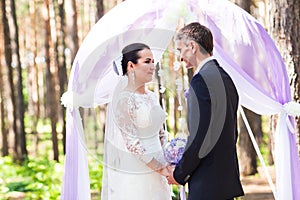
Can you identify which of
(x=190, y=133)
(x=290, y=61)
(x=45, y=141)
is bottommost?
(x=45, y=141)

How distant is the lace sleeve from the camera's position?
15.6ft

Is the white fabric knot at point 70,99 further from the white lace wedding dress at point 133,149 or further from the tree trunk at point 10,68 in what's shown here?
the tree trunk at point 10,68

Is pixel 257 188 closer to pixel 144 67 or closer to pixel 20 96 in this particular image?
pixel 144 67

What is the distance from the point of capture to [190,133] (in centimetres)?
388

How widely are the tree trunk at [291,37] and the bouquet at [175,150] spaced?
2308 mm

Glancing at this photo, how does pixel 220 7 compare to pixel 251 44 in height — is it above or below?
above

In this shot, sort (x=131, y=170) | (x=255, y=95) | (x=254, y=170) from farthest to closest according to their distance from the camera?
1. (x=254, y=170)
2. (x=255, y=95)
3. (x=131, y=170)

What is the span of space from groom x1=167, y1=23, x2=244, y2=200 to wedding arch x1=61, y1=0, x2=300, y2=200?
150 centimetres

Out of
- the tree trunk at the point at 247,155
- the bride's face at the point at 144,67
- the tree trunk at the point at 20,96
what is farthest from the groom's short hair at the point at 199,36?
the tree trunk at the point at 20,96

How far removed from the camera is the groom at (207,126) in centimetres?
382

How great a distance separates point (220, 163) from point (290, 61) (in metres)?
3.02

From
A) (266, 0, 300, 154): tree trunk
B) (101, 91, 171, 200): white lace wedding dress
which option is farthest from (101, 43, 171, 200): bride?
(266, 0, 300, 154): tree trunk

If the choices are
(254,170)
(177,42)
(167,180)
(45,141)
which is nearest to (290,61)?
(167,180)

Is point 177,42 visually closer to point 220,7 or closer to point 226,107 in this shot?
point 226,107
